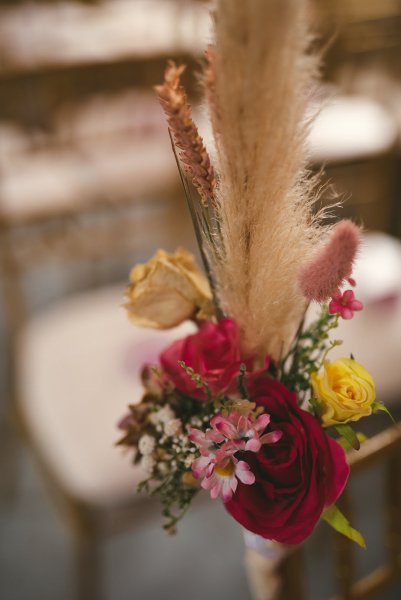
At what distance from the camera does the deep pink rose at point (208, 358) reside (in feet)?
1.68

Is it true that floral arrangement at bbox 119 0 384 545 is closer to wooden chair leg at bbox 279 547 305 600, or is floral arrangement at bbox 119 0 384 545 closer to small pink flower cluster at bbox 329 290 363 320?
small pink flower cluster at bbox 329 290 363 320

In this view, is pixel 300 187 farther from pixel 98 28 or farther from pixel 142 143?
pixel 98 28

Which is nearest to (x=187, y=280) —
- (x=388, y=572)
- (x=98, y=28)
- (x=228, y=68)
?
(x=228, y=68)

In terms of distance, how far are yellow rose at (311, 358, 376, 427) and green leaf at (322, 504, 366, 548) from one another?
0.08 meters

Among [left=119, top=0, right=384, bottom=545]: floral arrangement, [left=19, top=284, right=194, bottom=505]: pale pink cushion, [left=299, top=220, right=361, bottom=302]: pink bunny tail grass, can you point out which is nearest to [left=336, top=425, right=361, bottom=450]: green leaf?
[left=119, top=0, right=384, bottom=545]: floral arrangement

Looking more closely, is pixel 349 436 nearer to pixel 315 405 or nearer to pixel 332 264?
pixel 315 405

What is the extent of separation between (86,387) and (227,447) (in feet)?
2.80

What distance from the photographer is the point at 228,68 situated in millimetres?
378

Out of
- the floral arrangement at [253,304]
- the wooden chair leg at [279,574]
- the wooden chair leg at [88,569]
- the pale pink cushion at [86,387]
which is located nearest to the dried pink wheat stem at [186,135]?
the floral arrangement at [253,304]

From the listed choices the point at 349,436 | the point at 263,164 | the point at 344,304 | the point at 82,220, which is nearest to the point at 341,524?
the point at 349,436

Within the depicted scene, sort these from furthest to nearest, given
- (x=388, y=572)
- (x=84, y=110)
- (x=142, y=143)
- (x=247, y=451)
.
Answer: (x=84, y=110) → (x=142, y=143) → (x=388, y=572) → (x=247, y=451)

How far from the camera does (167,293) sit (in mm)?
545

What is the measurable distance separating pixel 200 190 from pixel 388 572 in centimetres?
59

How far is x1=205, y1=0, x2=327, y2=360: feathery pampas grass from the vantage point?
14.5 inches
